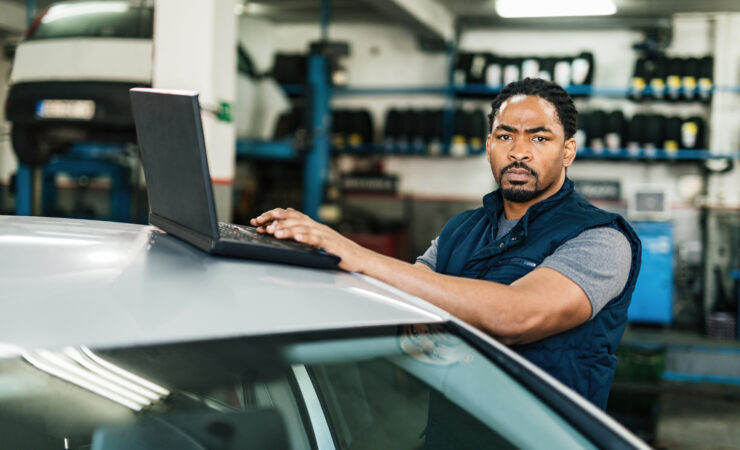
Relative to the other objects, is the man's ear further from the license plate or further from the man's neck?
the license plate

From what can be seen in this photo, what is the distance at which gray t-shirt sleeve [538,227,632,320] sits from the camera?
1.46 m

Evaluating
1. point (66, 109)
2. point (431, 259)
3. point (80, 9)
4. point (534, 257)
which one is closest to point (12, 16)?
point (80, 9)

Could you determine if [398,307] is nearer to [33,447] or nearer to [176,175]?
[176,175]

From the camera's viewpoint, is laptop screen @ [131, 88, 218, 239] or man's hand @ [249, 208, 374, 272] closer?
laptop screen @ [131, 88, 218, 239]

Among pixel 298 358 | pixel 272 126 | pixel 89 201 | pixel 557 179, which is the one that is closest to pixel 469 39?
pixel 272 126

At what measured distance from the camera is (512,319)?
1386mm

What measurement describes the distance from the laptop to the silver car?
0.03 m

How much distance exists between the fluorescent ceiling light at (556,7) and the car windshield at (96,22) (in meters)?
3.94

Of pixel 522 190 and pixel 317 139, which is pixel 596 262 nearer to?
pixel 522 190

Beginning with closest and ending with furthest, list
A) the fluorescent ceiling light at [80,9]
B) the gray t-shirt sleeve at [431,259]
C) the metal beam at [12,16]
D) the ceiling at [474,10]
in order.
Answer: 1. the gray t-shirt sleeve at [431,259]
2. the fluorescent ceiling light at [80,9]
3. the ceiling at [474,10]
4. the metal beam at [12,16]

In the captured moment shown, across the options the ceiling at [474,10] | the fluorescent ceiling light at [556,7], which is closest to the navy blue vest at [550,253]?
the ceiling at [474,10]

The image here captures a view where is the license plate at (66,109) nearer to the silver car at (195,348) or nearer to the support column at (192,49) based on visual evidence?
the support column at (192,49)

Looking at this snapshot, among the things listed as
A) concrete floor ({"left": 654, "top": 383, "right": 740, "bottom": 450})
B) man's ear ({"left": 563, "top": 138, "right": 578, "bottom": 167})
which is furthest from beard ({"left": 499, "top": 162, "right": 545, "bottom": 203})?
concrete floor ({"left": 654, "top": 383, "right": 740, "bottom": 450})

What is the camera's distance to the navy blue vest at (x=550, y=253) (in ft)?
4.89
